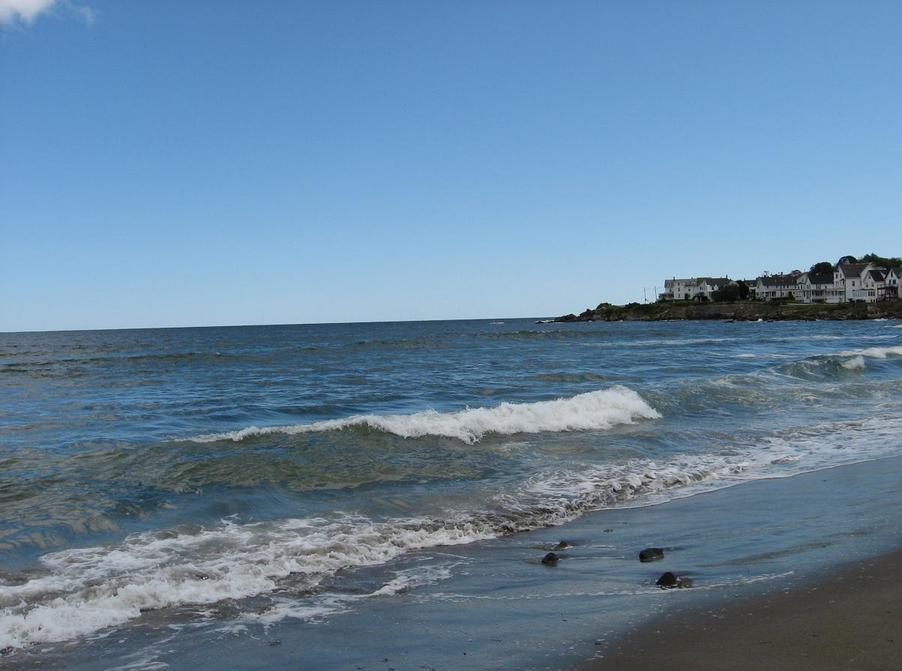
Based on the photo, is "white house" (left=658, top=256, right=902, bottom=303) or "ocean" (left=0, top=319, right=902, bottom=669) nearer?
"ocean" (left=0, top=319, right=902, bottom=669)

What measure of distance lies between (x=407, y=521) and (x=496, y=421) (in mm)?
7499

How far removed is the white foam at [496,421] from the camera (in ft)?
49.2

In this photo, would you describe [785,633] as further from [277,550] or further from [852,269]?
[852,269]

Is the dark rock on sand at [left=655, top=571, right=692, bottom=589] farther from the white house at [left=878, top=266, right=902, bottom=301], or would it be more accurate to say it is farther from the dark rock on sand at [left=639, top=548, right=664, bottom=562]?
the white house at [left=878, top=266, right=902, bottom=301]

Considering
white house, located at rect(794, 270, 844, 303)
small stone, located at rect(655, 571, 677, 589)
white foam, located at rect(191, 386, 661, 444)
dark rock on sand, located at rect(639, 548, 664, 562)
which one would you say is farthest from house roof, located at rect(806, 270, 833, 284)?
small stone, located at rect(655, 571, 677, 589)

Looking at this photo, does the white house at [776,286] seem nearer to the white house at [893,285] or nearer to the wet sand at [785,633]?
the white house at [893,285]

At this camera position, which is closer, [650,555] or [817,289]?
[650,555]

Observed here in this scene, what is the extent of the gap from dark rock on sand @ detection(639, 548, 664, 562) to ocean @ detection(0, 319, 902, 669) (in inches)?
6.7

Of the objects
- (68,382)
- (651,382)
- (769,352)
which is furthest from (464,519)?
(769,352)

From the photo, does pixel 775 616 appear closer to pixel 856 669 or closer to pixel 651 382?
pixel 856 669

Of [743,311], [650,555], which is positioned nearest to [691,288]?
[743,311]

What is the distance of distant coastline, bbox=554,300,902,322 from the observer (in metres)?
103

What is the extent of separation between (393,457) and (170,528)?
4941mm

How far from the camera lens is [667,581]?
5.74m
